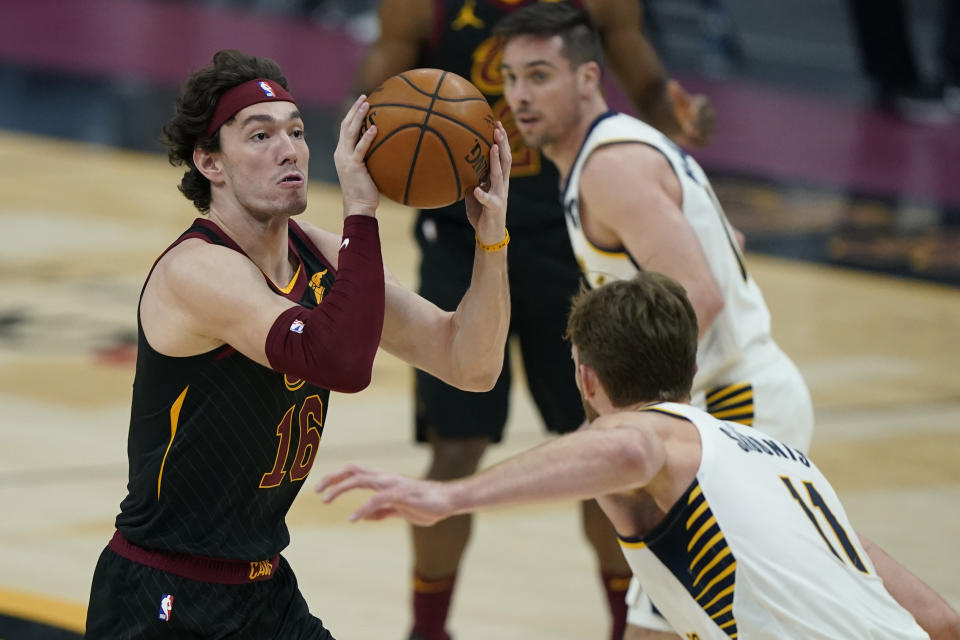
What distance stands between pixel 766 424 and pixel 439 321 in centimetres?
132

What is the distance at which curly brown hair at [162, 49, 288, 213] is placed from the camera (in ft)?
12.6

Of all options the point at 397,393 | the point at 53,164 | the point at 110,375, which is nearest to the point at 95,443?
the point at 110,375

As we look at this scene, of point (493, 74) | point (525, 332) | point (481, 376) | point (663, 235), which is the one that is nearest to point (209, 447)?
point (481, 376)

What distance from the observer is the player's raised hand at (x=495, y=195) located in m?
3.95

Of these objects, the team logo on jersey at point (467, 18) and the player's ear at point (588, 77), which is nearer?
the player's ear at point (588, 77)

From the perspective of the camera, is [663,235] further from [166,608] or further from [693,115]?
[166,608]

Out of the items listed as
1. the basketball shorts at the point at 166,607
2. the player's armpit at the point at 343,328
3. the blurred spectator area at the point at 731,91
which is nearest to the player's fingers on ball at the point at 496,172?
the player's armpit at the point at 343,328

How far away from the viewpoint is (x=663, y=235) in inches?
192

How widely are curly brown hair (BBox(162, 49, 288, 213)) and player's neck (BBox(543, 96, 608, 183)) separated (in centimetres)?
151

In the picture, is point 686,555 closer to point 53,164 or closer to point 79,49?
point 53,164

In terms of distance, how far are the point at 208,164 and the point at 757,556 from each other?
1.57 m

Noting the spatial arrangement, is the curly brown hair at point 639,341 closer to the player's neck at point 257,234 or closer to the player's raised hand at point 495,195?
the player's raised hand at point 495,195

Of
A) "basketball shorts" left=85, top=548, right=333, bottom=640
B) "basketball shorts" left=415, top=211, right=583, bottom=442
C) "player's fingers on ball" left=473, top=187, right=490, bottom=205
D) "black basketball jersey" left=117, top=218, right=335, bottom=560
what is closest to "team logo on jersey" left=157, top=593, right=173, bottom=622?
"basketball shorts" left=85, top=548, right=333, bottom=640

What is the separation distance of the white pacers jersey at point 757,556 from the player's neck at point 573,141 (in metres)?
1.68
